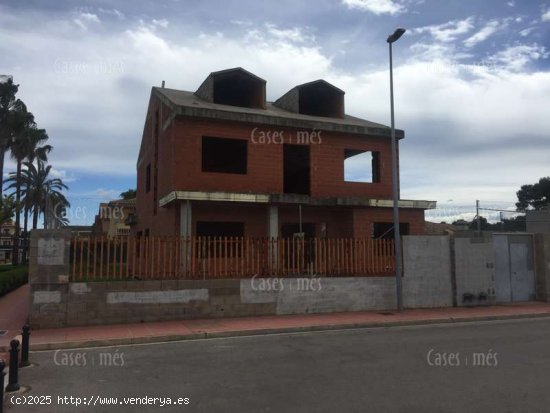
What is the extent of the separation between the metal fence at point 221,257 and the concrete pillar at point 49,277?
0.96ft

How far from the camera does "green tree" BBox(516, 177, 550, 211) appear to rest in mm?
52375

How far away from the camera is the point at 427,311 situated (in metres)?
15.4

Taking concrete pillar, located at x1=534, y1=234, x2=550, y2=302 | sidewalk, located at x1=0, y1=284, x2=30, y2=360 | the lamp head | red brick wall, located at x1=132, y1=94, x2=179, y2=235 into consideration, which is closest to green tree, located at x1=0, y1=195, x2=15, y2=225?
sidewalk, located at x1=0, y1=284, x2=30, y2=360

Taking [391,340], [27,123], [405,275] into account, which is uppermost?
[27,123]

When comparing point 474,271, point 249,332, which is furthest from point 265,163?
point 249,332

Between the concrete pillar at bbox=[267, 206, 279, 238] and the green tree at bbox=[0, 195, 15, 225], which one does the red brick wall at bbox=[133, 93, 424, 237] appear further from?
the green tree at bbox=[0, 195, 15, 225]

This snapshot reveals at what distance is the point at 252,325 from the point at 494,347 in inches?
222

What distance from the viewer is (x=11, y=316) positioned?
14.2 metres

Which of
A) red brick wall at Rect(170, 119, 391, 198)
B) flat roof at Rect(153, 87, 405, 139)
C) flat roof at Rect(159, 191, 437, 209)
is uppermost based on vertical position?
flat roof at Rect(153, 87, 405, 139)

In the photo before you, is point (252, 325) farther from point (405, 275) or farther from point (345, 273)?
point (405, 275)

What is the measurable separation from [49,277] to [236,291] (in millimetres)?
4829

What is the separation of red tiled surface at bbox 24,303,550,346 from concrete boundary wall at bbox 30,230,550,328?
1.26ft

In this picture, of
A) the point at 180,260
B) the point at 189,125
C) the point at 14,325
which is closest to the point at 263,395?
the point at 180,260

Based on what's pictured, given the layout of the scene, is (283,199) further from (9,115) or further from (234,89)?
(9,115)
